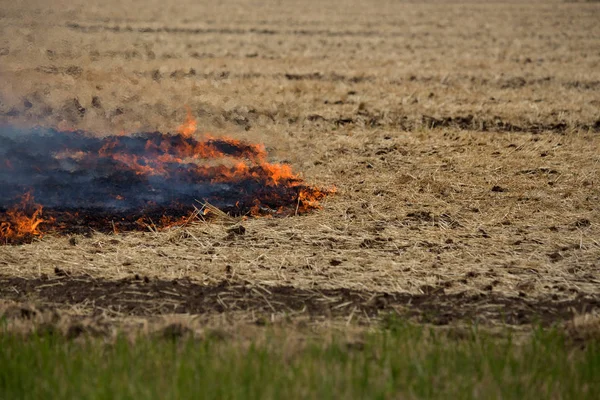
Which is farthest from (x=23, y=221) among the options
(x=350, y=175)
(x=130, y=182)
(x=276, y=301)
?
(x=350, y=175)

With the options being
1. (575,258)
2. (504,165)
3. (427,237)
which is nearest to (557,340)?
(575,258)

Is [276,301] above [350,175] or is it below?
below

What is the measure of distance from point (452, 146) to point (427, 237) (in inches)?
131

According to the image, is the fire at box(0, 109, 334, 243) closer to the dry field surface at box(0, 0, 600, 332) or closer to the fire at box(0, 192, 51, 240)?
the fire at box(0, 192, 51, 240)

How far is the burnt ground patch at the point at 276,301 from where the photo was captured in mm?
5383

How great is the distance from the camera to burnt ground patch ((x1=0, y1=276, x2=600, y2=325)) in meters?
5.38

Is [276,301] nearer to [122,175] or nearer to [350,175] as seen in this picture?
[122,175]

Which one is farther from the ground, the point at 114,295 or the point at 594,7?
the point at 594,7

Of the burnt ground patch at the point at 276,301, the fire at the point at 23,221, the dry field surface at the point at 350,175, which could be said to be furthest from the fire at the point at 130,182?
the burnt ground patch at the point at 276,301

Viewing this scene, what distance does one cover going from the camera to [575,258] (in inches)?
257

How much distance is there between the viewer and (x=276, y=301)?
5629 millimetres

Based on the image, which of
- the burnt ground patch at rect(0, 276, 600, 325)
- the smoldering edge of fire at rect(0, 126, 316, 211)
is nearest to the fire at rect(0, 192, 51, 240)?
the smoldering edge of fire at rect(0, 126, 316, 211)

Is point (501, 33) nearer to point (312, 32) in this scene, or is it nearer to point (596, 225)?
point (312, 32)

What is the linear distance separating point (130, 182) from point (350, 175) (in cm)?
251
